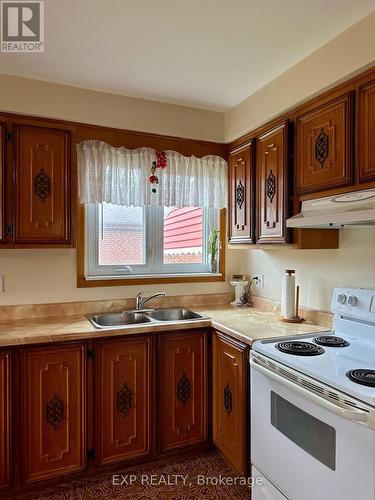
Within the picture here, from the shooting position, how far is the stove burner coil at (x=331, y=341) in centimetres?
181

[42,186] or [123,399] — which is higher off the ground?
[42,186]

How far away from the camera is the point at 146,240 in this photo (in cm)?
280

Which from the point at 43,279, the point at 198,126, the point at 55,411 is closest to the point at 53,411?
the point at 55,411

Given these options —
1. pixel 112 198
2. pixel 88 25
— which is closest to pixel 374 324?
pixel 112 198

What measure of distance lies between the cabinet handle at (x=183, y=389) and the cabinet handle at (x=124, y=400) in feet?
1.05

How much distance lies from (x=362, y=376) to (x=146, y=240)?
1.84 meters

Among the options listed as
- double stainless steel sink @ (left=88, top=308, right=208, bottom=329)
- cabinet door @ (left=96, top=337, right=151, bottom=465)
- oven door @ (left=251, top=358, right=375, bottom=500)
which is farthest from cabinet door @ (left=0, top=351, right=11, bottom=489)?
oven door @ (left=251, top=358, right=375, bottom=500)

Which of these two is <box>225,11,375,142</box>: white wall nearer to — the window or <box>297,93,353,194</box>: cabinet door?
<box>297,93,353,194</box>: cabinet door

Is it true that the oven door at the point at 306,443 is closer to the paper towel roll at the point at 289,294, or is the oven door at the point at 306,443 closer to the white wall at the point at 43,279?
the paper towel roll at the point at 289,294

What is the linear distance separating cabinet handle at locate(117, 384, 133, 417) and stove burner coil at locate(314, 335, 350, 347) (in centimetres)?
Answer: 116

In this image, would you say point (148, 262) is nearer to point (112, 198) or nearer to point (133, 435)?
point (112, 198)

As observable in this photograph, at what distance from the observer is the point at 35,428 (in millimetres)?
1968

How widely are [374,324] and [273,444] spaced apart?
776 mm

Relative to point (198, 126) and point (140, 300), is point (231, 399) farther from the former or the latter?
point (198, 126)
